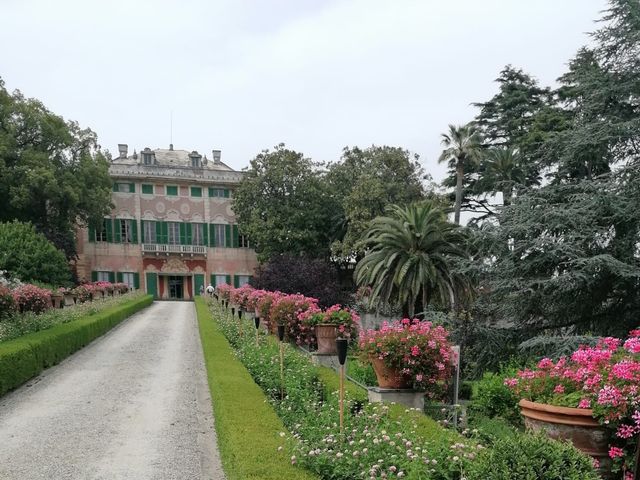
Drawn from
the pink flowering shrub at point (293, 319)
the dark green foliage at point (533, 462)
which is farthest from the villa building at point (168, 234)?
the dark green foliage at point (533, 462)

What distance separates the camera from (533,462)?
263 cm

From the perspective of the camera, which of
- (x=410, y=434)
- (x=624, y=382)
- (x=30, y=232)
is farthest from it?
(x=30, y=232)

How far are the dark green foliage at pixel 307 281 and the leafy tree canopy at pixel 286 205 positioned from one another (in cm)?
665

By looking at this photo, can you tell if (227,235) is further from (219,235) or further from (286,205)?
(286,205)

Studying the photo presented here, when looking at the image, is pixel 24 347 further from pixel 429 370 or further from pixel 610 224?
pixel 610 224

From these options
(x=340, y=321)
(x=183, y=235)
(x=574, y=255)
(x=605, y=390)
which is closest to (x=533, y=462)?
(x=605, y=390)

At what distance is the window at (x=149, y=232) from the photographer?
132 feet

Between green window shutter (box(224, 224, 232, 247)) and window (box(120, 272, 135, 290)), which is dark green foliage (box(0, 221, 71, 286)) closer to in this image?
window (box(120, 272, 135, 290))

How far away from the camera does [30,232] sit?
25203 millimetres

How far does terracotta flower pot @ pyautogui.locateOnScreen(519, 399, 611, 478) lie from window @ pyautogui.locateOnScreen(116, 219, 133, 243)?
38.9 m

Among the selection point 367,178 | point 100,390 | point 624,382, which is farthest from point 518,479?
point 367,178

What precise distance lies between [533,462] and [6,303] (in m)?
11.1

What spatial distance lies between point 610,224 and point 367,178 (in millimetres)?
20924

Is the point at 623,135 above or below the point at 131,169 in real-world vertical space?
below
